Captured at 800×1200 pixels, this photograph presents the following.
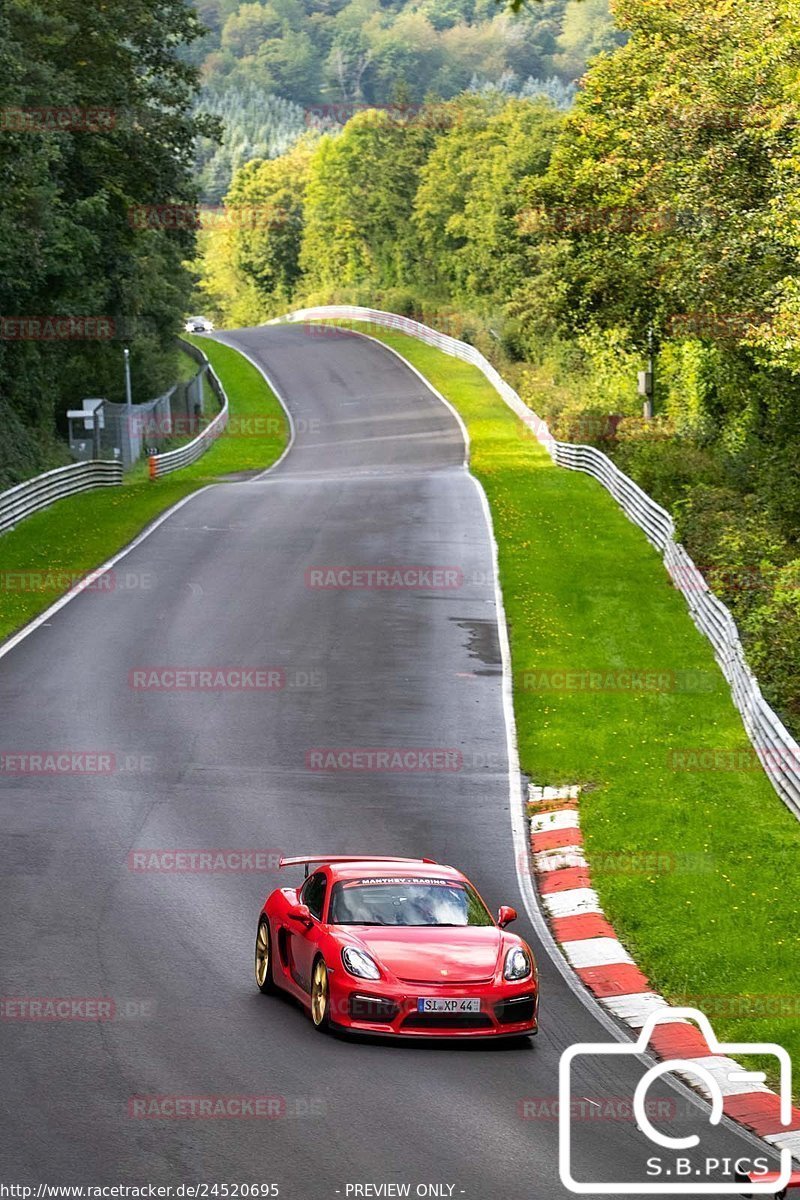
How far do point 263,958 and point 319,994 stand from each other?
135 cm

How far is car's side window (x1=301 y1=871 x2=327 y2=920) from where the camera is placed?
1350 centimetres

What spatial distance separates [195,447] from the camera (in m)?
62.8

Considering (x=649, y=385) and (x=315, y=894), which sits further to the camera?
(x=649, y=385)

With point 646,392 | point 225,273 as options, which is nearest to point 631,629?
point 646,392

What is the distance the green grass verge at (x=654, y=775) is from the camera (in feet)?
49.7

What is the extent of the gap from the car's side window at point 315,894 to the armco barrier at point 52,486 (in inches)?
1075

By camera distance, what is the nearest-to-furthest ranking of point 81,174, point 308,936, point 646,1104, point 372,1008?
point 646,1104
point 372,1008
point 308,936
point 81,174

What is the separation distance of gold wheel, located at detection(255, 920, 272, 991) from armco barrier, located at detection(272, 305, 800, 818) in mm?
8915
